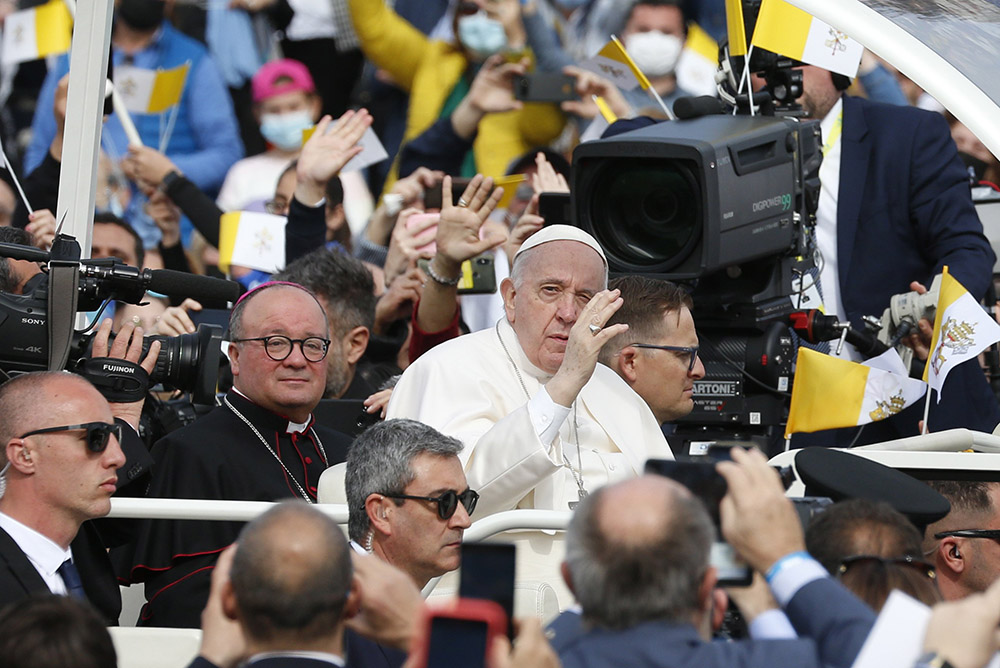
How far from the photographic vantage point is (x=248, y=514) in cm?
391

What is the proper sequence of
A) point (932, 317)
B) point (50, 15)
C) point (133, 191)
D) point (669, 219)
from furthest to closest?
1. point (133, 191)
2. point (50, 15)
3. point (932, 317)
4. point (669, 219)

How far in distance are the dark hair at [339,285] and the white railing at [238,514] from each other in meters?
1.83

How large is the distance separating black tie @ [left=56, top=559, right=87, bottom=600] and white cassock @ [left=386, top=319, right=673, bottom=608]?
111 centimetres

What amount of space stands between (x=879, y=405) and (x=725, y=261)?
0.78 meters

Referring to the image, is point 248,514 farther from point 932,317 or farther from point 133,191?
point 133,191

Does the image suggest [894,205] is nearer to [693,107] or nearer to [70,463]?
[693,107]

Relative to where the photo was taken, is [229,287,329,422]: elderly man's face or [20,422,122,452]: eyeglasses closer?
[20,422,122,452]: eyeglasses

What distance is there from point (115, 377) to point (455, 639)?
222 centimetres

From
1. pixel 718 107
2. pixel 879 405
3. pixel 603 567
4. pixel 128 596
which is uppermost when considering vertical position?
pixel 718 107

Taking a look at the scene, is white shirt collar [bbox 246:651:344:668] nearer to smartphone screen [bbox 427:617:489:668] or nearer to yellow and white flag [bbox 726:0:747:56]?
smartphone screen [bbox 427:617:489:668]

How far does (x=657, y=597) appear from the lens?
8.67ft

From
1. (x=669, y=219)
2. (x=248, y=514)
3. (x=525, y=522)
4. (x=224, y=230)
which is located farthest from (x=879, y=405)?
(x=224, y=230)

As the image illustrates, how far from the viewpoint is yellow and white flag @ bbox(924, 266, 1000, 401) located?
5199 millimetres

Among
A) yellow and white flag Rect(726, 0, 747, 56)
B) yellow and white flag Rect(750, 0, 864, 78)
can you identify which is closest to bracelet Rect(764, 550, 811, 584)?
yellow and white flag Rect(750, 0, 864, 78)
